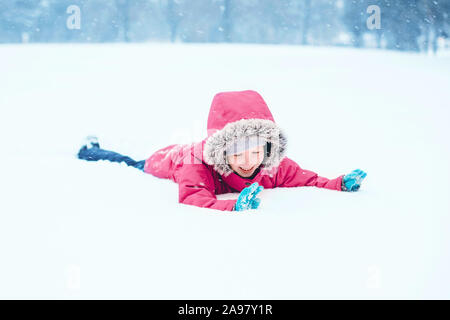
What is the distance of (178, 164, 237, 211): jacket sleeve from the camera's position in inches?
59.1

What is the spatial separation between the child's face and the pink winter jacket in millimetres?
28

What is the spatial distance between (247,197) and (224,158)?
1.36ft

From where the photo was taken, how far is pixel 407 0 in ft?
17.9

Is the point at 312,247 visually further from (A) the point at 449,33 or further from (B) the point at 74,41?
(B) the point at 74,41

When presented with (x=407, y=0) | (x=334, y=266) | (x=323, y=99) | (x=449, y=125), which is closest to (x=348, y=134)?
(x=449, y=125)

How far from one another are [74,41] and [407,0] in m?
6.20

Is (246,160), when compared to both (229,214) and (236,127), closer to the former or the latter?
(236,127)

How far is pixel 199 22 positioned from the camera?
24.6ft

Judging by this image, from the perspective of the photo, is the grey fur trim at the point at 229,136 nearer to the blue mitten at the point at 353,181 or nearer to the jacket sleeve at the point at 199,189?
the jacket sleeve at the point at 199,189

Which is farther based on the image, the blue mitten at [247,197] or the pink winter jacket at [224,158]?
the pink winter jacket at [224,158]

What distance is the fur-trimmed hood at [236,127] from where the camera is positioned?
1.77 m

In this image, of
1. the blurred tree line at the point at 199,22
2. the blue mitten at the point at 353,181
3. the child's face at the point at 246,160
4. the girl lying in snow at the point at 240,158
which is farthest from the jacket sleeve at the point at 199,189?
the blurred tree line at the point at 199,22

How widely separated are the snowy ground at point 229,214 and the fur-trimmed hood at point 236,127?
9.3 inches

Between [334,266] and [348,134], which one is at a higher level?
[348,134]
